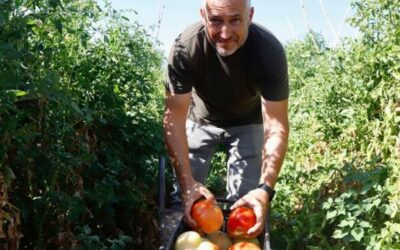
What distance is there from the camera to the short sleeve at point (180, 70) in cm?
255

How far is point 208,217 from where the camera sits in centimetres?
201

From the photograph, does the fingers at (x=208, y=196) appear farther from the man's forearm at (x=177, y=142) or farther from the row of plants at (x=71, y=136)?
the row of plants at (x=71, y=136)

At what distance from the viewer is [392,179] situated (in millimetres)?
2623

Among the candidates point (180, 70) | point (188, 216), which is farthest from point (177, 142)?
point (188, 216)

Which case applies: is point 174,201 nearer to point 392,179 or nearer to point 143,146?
point 143,146

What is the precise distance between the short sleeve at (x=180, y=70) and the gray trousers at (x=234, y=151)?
1.78 ft

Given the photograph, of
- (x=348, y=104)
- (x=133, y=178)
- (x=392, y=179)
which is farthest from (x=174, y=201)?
(x=348, y=104)

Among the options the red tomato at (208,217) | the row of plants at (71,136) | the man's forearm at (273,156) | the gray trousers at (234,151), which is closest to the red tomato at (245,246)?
the red tomato at (208,217)

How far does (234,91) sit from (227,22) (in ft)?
1.70

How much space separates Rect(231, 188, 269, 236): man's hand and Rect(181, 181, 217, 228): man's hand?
12 centimetres

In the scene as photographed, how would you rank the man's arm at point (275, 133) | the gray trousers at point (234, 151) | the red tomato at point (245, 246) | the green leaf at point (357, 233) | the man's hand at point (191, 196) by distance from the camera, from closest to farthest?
the red tomato at point (245, 246), the man's hand at point (191, 196), the green leaf at point (357, 233), the man's arm at point (275, 133), the gray trousers at point (234, 151)

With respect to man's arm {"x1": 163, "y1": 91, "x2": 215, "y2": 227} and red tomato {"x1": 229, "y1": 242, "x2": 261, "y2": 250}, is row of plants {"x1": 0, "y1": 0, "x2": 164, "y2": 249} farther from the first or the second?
red tomato {"x1": 229, "y1": 242, "x2": 261, "y2": 250}

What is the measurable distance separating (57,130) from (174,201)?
99cm

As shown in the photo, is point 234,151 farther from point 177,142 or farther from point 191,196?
point 191,196
